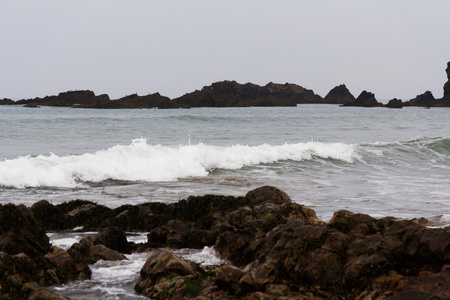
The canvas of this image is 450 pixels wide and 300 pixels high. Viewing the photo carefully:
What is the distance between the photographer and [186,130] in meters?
37.1

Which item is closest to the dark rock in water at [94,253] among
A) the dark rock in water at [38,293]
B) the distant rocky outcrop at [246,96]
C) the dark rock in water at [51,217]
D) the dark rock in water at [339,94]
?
the dark rock in water at [38,293]

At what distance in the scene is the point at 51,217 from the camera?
29.2 ft

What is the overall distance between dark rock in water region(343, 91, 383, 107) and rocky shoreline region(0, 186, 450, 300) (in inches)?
4859

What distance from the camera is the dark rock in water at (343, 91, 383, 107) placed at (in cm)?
12506

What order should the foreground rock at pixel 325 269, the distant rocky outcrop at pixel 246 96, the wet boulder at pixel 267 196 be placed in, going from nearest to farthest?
the foreground rock at pixel 325 269
the wet boulder at pixel 267 196
the distant rocky outcrop at pixel 246 96

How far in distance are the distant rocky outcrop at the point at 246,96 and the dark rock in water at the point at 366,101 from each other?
15683 mm

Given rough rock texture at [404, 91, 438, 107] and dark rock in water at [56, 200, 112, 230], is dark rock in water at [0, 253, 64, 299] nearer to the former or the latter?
dark rock in water at [56, 200, 112, 230]

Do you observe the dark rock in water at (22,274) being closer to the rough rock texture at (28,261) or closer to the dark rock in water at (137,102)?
the rough rock texture at (28,261)

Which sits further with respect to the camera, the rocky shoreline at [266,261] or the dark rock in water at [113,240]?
the dark rock in water at [113,240]

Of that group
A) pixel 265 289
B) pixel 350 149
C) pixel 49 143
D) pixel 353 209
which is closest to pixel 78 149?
pixel 49 143

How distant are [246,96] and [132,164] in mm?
135644

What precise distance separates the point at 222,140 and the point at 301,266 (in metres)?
25.4

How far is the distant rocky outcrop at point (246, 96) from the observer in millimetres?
104500

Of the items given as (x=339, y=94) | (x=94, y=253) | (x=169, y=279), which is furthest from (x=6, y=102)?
(x=169, y=279)
